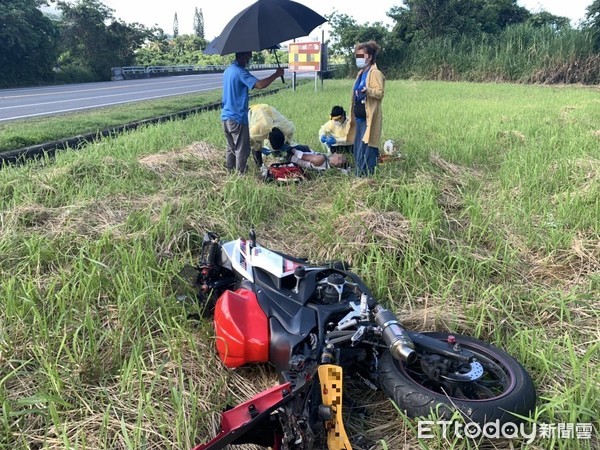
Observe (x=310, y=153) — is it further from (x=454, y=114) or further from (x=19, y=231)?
(x=454, y=114)

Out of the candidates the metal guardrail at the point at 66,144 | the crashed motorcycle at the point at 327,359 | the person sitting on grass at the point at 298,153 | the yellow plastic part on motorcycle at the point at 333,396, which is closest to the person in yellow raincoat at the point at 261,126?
the person sitting on grass at the point at 298,153

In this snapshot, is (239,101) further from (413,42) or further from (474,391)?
(413,42)

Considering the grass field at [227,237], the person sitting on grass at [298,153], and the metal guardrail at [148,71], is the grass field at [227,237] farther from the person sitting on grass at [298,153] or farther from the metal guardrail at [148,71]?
the metal guardrail at [148,71]

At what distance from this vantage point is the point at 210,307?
2621mm

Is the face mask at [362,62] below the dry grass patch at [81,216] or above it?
above

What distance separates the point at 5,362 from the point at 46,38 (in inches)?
1075

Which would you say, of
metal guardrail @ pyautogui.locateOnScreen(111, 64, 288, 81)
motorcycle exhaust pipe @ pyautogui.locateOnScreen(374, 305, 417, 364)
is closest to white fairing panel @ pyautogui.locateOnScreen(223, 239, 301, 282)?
motorcycle exhaust pipe @ pyautogui.locateOnScreen(374, 305, 417, 364)

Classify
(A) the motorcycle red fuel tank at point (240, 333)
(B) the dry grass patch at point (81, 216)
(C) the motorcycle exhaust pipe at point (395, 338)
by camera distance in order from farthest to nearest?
(B) the dry grass patch at point (81, 216) → (A) the motorcycle red fuel tank at point (240, 333) → (C) the motorcycle exhaust pipe at point (395, 338)

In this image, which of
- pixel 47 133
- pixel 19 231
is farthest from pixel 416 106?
pixel 19 231

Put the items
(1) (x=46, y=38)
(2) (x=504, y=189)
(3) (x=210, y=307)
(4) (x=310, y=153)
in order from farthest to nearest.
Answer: (1) (x=46, y=38)
(4) (x=310, y=153)
(2) (x=504, y=189)
(3) (x=210, y=307)

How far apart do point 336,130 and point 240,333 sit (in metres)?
4.19

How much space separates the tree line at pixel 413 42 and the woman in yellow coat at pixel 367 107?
16096 mm

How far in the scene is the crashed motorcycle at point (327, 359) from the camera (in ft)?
5.49

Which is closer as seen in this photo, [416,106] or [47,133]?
[47,133]
